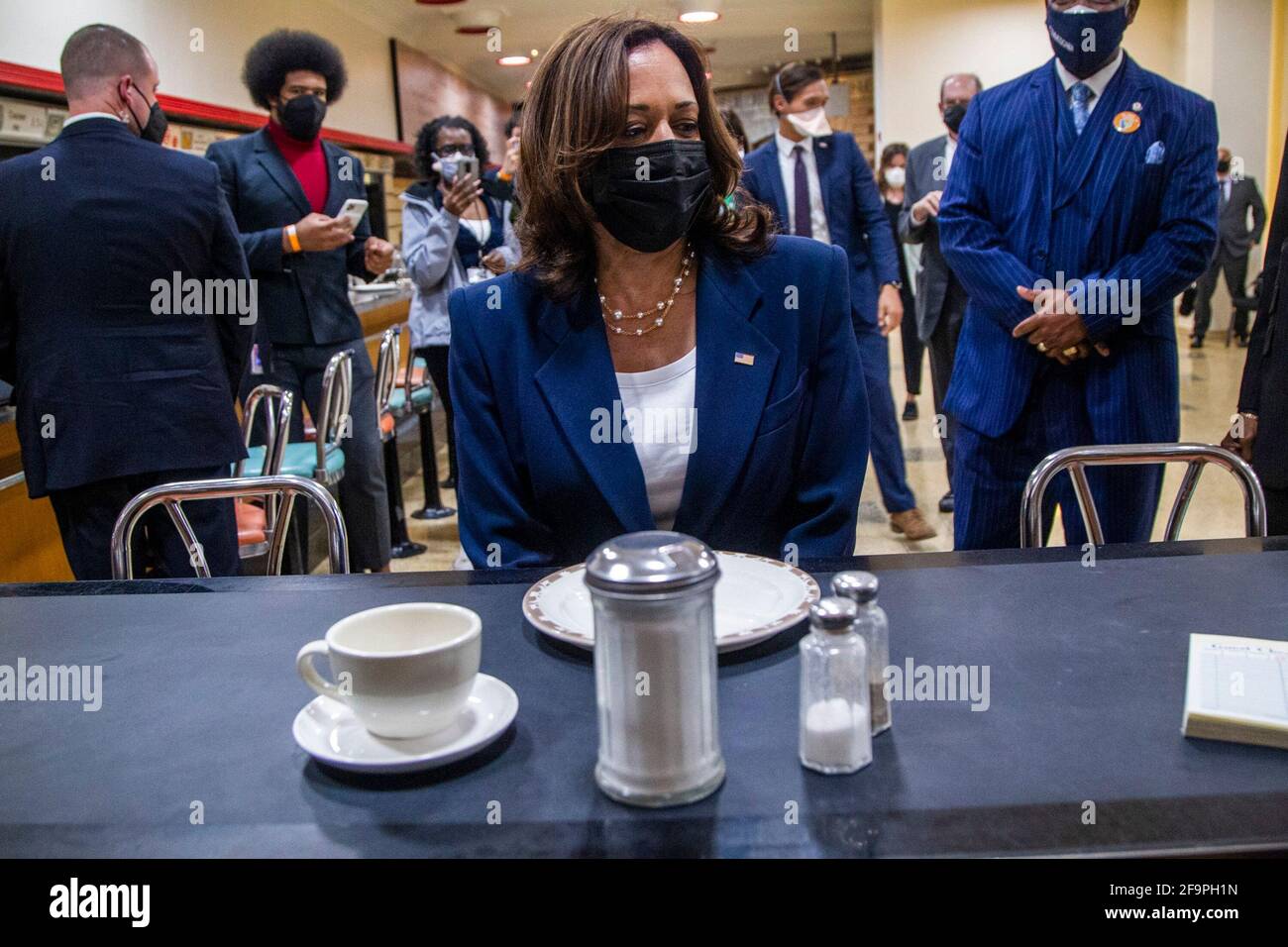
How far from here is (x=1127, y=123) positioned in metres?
2.20

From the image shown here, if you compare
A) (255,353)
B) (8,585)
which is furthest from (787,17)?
(8,585)

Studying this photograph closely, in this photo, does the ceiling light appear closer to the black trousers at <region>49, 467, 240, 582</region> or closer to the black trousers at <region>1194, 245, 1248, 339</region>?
the black trousers at <region>1194, 245, 1248, 339</region>

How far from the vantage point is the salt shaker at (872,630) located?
85 centimetres

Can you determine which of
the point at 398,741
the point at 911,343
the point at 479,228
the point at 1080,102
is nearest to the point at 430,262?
the point at 479,228

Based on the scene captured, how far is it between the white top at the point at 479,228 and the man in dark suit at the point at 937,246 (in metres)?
1.67

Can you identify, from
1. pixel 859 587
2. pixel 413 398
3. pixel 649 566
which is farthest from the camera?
pixel 413 398

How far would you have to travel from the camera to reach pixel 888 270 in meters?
4.15

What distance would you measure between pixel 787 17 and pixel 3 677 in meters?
13.3

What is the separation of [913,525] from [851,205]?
123 centimetres

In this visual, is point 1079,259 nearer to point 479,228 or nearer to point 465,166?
point 465,166

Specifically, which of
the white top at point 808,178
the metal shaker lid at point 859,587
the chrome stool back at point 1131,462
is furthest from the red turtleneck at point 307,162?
the metal shaker lid at point 859,587

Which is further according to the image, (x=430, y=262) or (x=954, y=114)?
(x=954, y=114)

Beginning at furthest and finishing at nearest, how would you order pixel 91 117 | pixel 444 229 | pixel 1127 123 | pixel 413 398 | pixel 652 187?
pixel 413 398 → pixel 444 229 → pixel 91 117 → pixel 1127 123 → pixel 652 187
